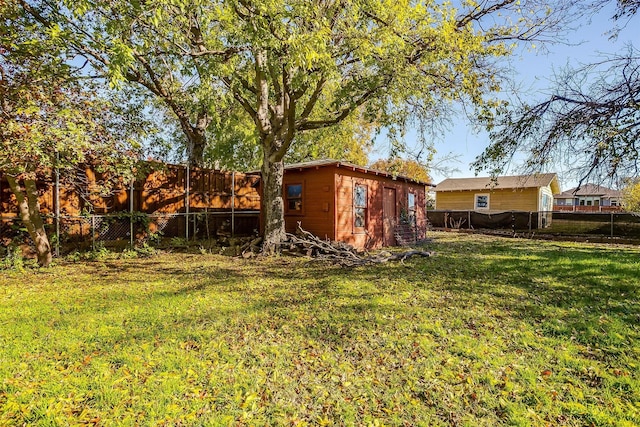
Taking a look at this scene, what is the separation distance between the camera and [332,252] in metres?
9.24

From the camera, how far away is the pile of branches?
8.62 m

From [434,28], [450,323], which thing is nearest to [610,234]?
[434,28]

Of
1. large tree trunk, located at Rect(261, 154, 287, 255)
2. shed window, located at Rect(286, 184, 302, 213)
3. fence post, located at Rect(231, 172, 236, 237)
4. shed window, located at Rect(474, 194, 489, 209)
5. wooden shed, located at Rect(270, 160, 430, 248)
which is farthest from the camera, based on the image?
shed window, located at Rect(474, 194, 489, 209)

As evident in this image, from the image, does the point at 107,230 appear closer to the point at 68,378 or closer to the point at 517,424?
the point at 68,378

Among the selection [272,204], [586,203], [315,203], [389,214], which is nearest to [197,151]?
[272,204]

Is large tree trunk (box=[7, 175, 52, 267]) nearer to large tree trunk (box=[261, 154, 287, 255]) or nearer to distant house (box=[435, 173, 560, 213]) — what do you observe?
large tree trunk (box=[261, 154, 287, 255])

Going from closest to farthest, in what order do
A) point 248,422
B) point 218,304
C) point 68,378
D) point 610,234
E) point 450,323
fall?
point 248,422 → point 68,378 → point 450,323 → point 218,304 → point 610,234

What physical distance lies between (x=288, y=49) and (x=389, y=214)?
27.3 feet

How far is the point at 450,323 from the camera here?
425cm

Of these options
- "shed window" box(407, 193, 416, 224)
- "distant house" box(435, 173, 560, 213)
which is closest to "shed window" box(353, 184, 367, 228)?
"shed window" box(407, 193, 416, 224)

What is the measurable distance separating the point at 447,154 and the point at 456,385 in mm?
10200

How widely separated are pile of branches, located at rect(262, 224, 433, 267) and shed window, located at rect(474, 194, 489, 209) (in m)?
16.4

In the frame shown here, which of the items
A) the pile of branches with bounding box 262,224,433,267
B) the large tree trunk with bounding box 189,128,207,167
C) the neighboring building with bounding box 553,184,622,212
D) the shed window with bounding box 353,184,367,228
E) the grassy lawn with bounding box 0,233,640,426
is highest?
the large tree trunk with bounding box 189,128,207,167

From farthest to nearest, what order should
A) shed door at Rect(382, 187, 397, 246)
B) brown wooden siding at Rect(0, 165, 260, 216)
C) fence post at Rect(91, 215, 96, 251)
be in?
shed door at Rect(382, 187, 397, 246)
fence post at Rect(91, 215, 96, 251)
brown wooden siding at Rect(0, 165, 260, 216)
